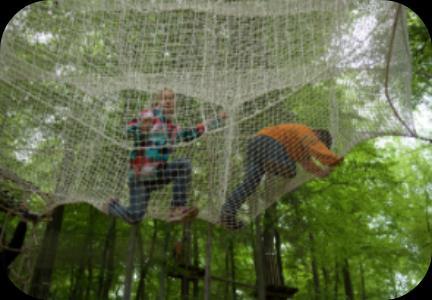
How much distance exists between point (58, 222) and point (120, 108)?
3.76 metres

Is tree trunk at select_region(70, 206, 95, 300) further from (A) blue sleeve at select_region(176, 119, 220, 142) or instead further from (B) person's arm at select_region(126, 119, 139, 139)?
(A) blue sleeve at select_region(176, 119, 220, 142)

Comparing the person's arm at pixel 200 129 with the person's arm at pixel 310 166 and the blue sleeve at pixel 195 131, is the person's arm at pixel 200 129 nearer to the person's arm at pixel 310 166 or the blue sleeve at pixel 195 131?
the blue sleeve at pixel 195 131

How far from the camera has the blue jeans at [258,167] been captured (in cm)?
325

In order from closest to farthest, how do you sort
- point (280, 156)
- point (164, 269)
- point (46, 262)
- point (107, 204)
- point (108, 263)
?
point (107, 204) → point (280, 156) → point (46, 262) → point (164, 269) → point (108, 263)

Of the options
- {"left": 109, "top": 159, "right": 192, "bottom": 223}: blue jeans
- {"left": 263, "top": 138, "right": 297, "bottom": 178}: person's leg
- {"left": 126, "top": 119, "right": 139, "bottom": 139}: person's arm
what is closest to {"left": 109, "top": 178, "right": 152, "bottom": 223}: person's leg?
{"left": 109, "top": 159, "right": 192, "bottom": 223}: blue jeans

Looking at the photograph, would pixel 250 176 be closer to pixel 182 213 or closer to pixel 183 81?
pixel 182 213

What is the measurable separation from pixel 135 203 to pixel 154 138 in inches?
19.4

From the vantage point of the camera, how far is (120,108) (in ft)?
10.8

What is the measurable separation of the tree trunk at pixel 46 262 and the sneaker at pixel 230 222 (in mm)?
3617

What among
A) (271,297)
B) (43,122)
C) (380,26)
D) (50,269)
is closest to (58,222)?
(50,269)

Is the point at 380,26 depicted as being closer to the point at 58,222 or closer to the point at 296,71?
the point at 296,71

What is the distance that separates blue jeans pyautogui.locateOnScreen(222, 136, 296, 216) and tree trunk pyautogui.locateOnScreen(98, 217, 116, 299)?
14.4ft

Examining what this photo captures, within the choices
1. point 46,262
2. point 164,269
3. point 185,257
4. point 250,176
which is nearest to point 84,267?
point 46,262

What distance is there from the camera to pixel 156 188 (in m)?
3.28
